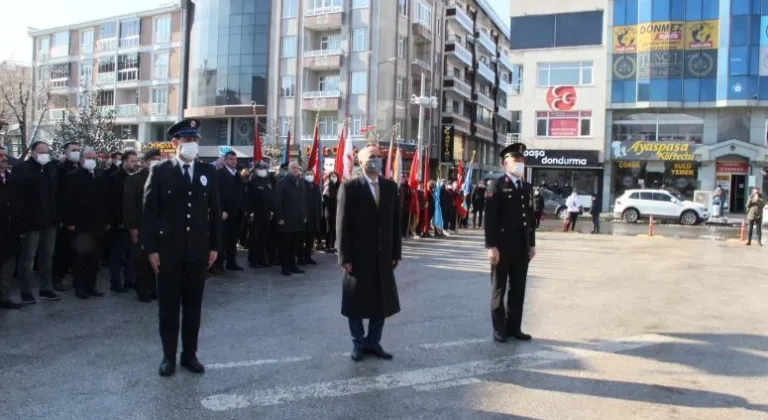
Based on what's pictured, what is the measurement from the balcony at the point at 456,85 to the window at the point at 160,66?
2520 cm

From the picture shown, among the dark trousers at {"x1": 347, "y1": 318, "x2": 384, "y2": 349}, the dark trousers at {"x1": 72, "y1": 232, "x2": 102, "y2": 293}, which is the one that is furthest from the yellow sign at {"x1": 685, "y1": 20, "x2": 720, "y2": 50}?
the dark trousers at {"x1": 347, "y1": 318, "x2": 384, "y2": 349}

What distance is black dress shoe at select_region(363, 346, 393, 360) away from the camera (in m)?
6.40

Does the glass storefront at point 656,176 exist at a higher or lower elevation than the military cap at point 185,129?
higher

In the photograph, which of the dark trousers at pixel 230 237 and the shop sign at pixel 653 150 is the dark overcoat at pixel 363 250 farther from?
the shop sign at pixel 653 150

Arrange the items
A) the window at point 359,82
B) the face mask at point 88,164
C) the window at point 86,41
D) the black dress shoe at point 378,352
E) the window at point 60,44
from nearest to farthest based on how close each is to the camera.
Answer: the black dress shoe at point 378,352, the face mask at point 88,164, the window at point 359,82, the window at point 86,41, the window at point 60,44

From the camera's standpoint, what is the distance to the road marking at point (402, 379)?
16.9 feet

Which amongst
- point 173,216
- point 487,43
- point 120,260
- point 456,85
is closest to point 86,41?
point 456,85

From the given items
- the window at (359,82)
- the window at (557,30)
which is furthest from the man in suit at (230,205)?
the window at (557,30)

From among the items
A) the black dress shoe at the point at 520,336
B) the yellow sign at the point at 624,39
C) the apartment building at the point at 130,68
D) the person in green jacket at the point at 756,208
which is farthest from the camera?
the apartment building at the point at 130,68

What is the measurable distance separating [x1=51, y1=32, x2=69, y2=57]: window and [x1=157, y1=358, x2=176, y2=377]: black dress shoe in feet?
231

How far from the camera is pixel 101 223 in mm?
9344

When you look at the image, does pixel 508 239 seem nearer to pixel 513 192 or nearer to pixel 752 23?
pixel 513 192

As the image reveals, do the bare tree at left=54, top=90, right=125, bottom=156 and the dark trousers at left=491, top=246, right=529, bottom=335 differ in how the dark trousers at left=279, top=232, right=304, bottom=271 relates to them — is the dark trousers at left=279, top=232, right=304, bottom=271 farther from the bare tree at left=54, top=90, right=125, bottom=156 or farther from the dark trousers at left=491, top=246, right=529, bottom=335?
the bare tree at left=54, top=90, right=125, bottom=156

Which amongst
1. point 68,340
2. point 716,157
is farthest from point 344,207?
point 716,157
